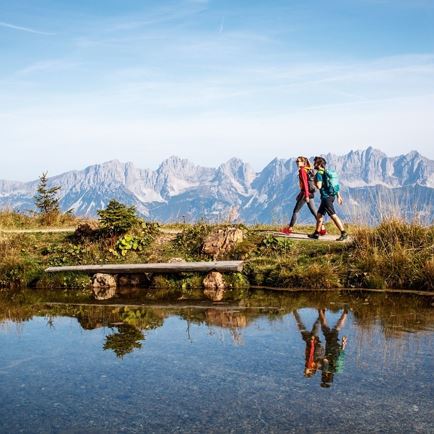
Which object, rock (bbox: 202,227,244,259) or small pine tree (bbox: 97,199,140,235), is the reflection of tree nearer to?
rock (bbox: 202,227,244,259)

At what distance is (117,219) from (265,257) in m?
6.31

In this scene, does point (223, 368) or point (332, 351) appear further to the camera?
point (332, 351)

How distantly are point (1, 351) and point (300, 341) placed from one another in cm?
611

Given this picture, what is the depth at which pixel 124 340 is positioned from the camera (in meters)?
11.6

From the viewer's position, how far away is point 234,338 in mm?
11562

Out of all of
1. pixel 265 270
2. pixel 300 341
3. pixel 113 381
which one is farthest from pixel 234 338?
pixel 265 270

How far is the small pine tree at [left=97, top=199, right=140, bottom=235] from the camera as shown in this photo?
2100 centimetres

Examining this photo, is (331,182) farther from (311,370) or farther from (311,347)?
(311,370)

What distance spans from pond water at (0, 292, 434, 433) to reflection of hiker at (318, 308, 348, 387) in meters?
0.02

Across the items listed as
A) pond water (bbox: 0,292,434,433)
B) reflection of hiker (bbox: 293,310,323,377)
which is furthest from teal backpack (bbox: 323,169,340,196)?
reflection of hiker (bbox: 293,310,323,377)

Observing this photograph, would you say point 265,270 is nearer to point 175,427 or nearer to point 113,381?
point 113,381

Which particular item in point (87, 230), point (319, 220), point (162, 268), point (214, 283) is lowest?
point (214, 283)

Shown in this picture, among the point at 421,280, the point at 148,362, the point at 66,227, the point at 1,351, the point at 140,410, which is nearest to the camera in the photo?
the point at 140,410

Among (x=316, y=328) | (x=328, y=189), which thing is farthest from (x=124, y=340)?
(x=328, y=189)
